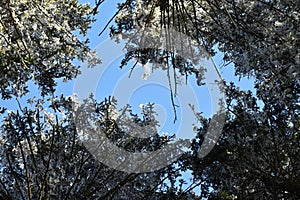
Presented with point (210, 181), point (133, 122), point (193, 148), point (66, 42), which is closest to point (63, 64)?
point (66, 42)

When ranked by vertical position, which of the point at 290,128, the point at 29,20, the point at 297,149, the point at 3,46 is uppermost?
the point at 29,20

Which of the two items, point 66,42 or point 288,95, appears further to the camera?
point 66,42

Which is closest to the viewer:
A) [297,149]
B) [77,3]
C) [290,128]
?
[297,149]

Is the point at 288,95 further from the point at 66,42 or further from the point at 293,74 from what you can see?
the point at 66,42

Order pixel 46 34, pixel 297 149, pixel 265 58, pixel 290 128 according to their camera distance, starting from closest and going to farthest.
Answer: pixel 297 149, pixel 290 128, pixel 265 58, pixel 46 34

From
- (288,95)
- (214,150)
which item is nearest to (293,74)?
(288,95)

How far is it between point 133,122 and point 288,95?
8.65ft

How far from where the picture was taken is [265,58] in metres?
6.68

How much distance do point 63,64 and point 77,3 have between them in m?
1.33

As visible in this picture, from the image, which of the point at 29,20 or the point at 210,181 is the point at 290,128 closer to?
the point at 210,181

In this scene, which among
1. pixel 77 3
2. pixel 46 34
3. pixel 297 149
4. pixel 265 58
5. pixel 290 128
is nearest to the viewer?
pixel 297 149

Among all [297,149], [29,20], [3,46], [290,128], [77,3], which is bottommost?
[297,149]

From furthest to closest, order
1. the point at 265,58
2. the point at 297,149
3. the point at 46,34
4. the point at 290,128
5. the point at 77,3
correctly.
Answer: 1. the point at 77,3
2. the point at 46,34
3. the point at 265,58
4. the point at 290,128
5. the point at 297,149

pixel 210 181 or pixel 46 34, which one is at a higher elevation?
pixel 46 34
